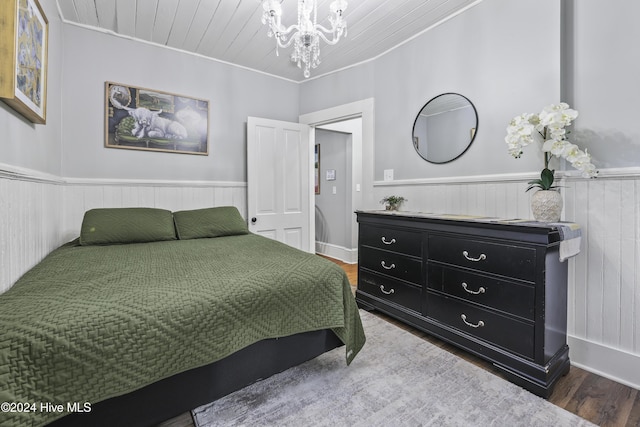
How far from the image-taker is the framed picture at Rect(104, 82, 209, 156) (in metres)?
2.77

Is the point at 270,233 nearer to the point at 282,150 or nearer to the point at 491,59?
the point at 282,150

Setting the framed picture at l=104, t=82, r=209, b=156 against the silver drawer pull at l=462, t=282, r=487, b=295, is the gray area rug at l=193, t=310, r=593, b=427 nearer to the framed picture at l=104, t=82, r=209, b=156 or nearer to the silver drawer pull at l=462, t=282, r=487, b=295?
the silver drawer pull at l=462, t=282, r=487, b=295

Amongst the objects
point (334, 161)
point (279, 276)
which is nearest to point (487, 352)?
point (279, 276)

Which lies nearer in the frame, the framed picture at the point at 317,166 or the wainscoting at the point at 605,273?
the wainscoting at the point at 605,273

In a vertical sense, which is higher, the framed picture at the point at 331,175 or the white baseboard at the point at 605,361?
the framed picture at the point at 331,175

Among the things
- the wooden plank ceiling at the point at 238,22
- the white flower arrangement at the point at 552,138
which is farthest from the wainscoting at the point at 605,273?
the wooden plank ceiling at the point at 238,22

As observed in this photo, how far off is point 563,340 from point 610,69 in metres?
1.59

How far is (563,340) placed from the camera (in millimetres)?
1776

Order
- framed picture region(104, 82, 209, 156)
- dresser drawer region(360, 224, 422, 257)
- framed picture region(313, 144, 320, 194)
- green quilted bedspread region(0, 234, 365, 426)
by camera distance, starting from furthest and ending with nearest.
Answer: framed picture region(313, 144, 320, 194)
framed picture region(104, 82, 209, 156)
dresser drawer region(360, 224, 422, 257)
green quilted bedspread region(0, 234, 365, 426)

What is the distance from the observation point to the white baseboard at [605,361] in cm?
165

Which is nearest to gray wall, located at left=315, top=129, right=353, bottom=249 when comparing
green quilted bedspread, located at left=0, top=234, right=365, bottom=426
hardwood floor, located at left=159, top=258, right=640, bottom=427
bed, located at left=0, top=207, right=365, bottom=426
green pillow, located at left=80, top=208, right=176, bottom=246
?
green pillow, located at left=80, top=208, right=176, bottom=246

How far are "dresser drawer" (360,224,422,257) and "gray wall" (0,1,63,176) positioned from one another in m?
2.30

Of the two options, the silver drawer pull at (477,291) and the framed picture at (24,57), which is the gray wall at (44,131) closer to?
the framed picture at (24,57)

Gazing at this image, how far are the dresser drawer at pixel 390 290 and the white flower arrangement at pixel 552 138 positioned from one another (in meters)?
1.07
